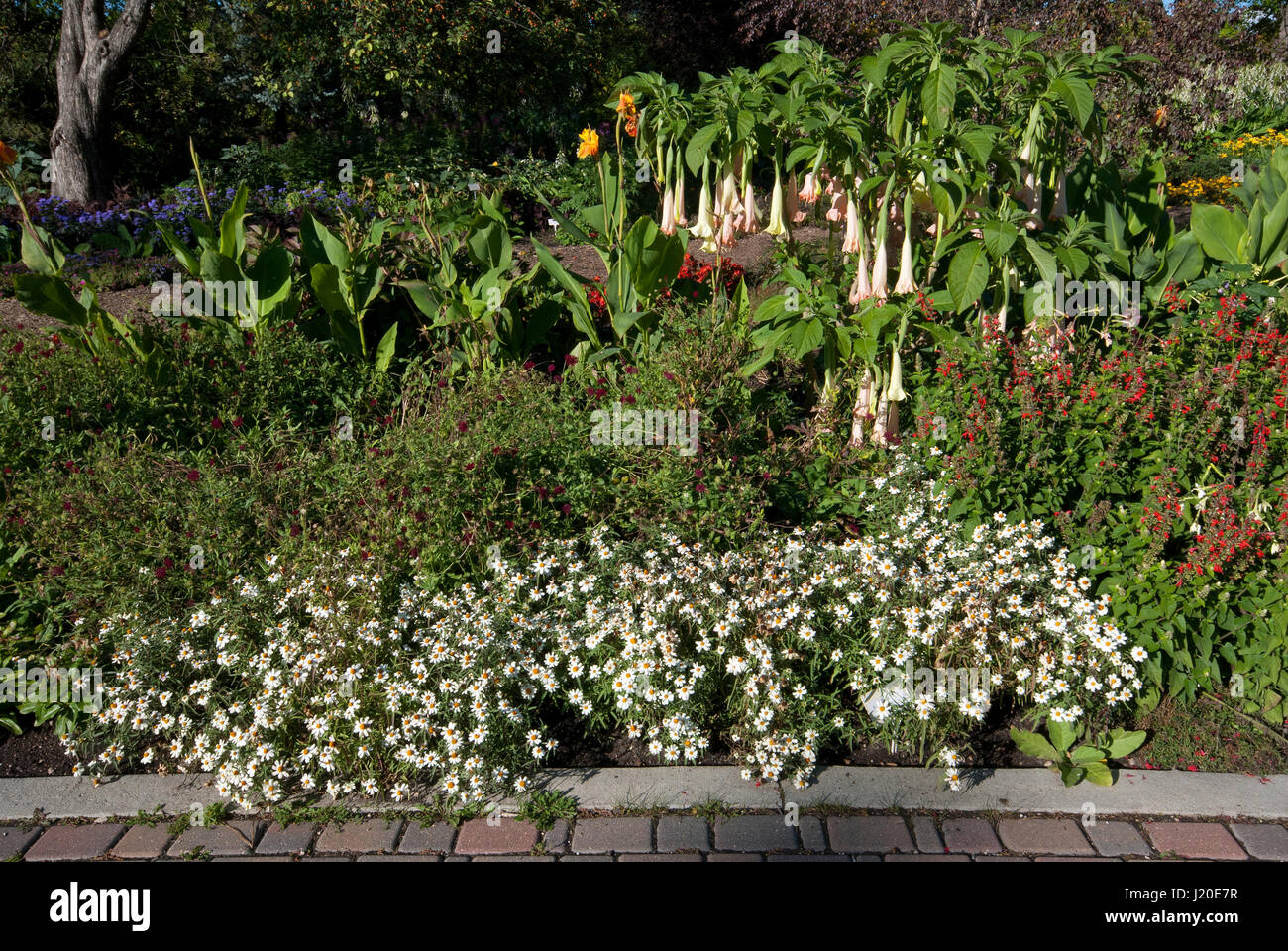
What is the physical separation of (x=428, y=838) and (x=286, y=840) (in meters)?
0.42

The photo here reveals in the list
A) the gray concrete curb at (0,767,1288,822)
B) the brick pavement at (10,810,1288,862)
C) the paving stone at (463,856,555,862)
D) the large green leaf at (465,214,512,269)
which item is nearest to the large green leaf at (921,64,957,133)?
the large green leaf at (465,214,512,269)

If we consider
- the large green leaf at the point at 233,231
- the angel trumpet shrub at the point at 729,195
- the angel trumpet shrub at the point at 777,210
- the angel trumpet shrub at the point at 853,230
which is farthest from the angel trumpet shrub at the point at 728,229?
the large green leaf at the point at 233,231

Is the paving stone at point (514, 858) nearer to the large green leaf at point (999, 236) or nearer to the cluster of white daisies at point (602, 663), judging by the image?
the cluster of white daisies at point (602, 663)

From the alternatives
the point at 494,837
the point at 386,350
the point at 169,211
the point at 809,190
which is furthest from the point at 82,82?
the point at 494,837

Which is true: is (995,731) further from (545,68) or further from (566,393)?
(545,68)

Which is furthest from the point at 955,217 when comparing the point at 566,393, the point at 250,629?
the point at 250,629

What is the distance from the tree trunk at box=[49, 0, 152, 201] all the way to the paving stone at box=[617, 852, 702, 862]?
846cm

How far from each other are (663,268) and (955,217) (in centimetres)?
148

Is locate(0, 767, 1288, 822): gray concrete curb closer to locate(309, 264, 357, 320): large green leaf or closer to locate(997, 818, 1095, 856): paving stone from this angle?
locate(997, 818, 1095, 856): paving stone

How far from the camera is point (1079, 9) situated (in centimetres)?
898

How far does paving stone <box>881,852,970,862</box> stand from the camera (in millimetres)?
2689

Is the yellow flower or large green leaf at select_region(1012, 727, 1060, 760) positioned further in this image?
the yellow flower

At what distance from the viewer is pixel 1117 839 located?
277 centimetres

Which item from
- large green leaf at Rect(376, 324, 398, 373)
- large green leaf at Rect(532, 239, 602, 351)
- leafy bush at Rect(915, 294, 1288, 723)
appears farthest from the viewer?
large green leaf at Rect(376, 324, 398, 373)
